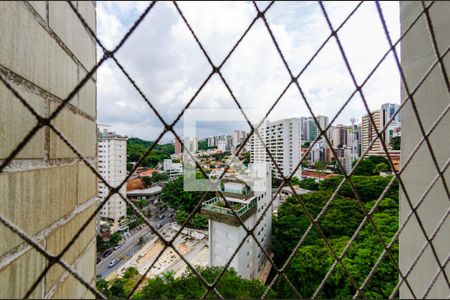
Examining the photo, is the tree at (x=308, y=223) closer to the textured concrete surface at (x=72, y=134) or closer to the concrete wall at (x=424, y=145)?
the concrete wall at (x=424, y=145)

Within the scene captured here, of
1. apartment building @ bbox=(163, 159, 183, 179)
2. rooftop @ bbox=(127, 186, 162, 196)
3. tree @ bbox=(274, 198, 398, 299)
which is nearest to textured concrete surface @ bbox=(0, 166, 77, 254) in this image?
apartment building @ bbox=(163, 159, 183, 179)

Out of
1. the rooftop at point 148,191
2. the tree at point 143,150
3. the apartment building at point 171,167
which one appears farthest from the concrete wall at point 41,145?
the rooftop at point 148,191

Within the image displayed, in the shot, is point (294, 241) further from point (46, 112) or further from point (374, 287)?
point (46, 112)

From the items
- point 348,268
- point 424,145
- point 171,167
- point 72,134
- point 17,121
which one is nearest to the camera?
point 17,121

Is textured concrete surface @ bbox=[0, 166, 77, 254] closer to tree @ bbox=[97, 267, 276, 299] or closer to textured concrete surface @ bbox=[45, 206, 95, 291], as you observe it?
textured concrete surface @ bbox=[45, 206, 95, 291]

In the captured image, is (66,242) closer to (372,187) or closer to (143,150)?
(143,150)

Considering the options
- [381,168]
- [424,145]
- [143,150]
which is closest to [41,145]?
[143,150]
